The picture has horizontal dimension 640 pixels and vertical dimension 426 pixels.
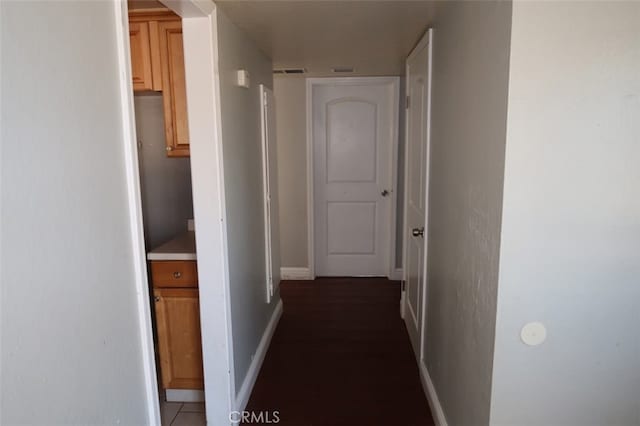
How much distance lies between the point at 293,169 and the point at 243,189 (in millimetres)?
2055

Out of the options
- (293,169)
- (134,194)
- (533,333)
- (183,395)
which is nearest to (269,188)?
(293,169)

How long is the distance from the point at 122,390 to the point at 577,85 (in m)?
1.52

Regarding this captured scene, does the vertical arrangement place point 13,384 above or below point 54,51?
below

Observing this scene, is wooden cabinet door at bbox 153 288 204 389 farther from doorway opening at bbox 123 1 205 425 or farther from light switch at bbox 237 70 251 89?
light switch at bbox 237 70 251 89

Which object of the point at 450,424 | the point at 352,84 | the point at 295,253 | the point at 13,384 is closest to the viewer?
the point at 13,384

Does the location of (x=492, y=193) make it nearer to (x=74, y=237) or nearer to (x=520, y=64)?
(x=520, y=64)

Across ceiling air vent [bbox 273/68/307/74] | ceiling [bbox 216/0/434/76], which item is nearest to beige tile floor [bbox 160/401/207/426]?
ceiling [bbox 216/0/434/76]

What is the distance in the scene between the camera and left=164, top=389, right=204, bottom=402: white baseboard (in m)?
2.44

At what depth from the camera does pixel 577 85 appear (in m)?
1.17

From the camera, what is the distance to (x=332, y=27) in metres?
2.33

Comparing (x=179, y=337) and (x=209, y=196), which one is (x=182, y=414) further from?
(x=209, y=196)

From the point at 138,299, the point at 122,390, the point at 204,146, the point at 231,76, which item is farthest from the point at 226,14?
the point at 122,390

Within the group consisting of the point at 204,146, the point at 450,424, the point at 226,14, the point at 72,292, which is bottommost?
the point at 450,424

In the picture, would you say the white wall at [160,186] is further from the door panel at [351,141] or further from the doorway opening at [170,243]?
the door panel at [351,141]
